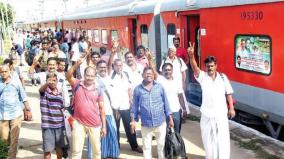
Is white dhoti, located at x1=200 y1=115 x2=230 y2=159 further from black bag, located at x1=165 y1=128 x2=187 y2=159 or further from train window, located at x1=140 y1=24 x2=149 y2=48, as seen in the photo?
train window, located at x1=140 y1=24 x2=149 y2=48

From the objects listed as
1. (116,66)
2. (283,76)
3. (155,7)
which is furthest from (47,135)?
(155,7)

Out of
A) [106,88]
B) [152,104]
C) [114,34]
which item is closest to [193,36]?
[106,88]

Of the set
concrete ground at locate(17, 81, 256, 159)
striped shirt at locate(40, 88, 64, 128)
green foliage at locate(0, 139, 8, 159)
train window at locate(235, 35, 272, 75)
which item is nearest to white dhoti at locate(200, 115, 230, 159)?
concrete ground at locate(17, 81, 256, 159)

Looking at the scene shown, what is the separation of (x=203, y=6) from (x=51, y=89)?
166 inches

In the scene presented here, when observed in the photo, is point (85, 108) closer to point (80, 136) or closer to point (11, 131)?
point (80, 136)

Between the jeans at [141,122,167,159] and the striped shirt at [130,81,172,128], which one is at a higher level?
the striped shirt at [130,81,172,128]

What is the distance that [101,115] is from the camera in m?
5.59

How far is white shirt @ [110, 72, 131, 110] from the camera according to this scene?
636 cm

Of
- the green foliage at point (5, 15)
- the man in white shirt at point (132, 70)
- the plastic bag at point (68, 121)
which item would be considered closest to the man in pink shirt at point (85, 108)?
the plastic bag at point (68, 121)

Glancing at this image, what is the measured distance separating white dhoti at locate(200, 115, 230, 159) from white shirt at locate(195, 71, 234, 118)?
89 millimetres

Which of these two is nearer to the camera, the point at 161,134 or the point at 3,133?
the point at 161,134

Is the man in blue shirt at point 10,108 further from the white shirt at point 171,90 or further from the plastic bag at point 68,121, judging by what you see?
the white shirt at point 171,90

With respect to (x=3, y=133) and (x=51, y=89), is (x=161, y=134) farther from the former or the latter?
(x=3, y=133)

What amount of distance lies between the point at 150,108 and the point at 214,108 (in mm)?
834
